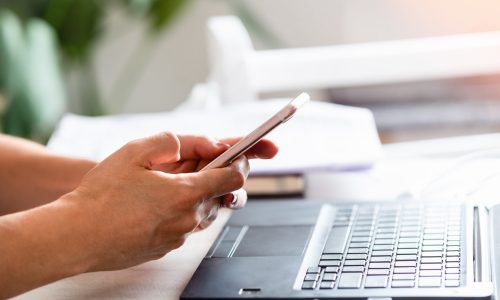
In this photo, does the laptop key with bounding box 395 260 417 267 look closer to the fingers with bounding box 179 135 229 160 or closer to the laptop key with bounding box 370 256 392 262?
the laptop key with bounding box 370 256 392 262

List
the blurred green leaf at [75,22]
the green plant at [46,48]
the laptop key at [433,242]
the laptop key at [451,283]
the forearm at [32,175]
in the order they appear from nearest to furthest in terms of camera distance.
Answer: the laptop key at [451,283] < the laptop key at [433,242] < the forearm at [32,175] < the green plant at [46,48] < the blurred green leaf at [75,22]

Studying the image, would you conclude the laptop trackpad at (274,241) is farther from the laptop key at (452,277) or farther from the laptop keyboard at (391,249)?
the laptop key at (452,277)

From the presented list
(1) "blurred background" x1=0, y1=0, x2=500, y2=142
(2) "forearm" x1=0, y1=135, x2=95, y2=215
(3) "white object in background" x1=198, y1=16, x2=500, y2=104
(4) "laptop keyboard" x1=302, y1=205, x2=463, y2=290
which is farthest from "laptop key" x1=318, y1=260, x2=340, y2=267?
(1) "blurred background" x1=0, y1=0, x2=500, y2=142

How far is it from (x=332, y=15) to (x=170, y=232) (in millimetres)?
1931

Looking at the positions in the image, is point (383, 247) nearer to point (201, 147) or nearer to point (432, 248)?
point (432, 248)

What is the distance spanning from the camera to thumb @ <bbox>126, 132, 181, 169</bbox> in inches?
26.9

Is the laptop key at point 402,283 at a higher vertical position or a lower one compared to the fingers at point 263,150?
lower

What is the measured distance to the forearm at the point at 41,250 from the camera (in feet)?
2.11

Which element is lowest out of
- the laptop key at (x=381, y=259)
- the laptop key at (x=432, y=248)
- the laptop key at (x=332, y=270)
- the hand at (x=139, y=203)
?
the hand at (x=139, y=203)

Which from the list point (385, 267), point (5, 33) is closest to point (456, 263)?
point (385, 267)

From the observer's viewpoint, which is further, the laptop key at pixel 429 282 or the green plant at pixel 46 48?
the green plant at pixel 46 48

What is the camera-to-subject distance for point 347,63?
1.32 metres

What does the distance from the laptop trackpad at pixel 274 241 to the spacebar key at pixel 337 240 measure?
23 mm

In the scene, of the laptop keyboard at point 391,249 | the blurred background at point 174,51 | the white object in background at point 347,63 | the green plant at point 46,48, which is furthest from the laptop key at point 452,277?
the green plant at point 46,48
